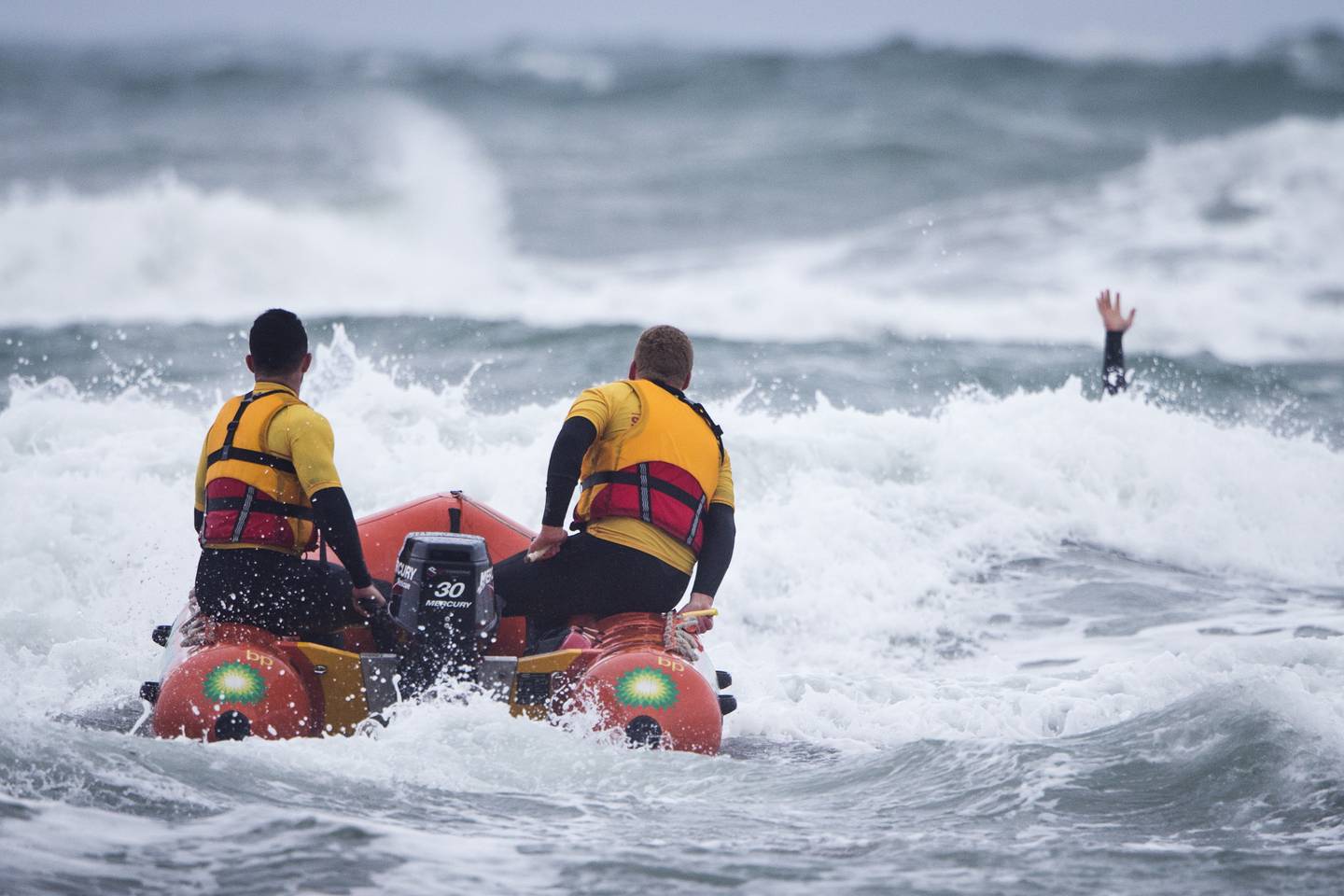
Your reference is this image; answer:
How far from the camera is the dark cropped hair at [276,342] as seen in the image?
4.22 metres

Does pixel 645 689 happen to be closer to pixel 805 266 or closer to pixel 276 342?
pixel 276 342

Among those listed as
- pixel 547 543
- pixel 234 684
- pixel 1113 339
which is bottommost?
pixel 234 684

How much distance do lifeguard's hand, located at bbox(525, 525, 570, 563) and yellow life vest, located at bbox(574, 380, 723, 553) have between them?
0.52ft

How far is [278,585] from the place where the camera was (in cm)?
430

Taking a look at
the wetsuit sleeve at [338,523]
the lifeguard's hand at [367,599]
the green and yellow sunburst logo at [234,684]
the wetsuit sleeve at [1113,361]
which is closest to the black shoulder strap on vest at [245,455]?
the wetsuit sleeve at [338,523]

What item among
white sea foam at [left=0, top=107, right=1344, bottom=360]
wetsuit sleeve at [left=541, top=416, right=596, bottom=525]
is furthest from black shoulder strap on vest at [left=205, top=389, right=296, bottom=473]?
white sea foam at [left=0, top=107, right=1344, bottom=360]

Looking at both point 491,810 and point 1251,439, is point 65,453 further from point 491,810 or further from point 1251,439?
point 1251,439

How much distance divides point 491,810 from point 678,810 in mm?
473

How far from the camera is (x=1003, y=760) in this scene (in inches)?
176

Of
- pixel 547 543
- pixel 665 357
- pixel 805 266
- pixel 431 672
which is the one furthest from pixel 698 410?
pixel 805 266

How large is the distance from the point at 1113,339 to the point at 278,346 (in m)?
5.04

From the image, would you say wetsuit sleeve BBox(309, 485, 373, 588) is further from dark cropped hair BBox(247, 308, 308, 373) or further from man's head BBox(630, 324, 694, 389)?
man's head BBox(630, 324, 694, 389)

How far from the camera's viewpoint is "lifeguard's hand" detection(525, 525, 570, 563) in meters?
4.46

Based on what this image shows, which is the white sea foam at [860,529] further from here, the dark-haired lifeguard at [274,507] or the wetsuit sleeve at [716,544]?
the dark-haired lifeguard at [274,507]
